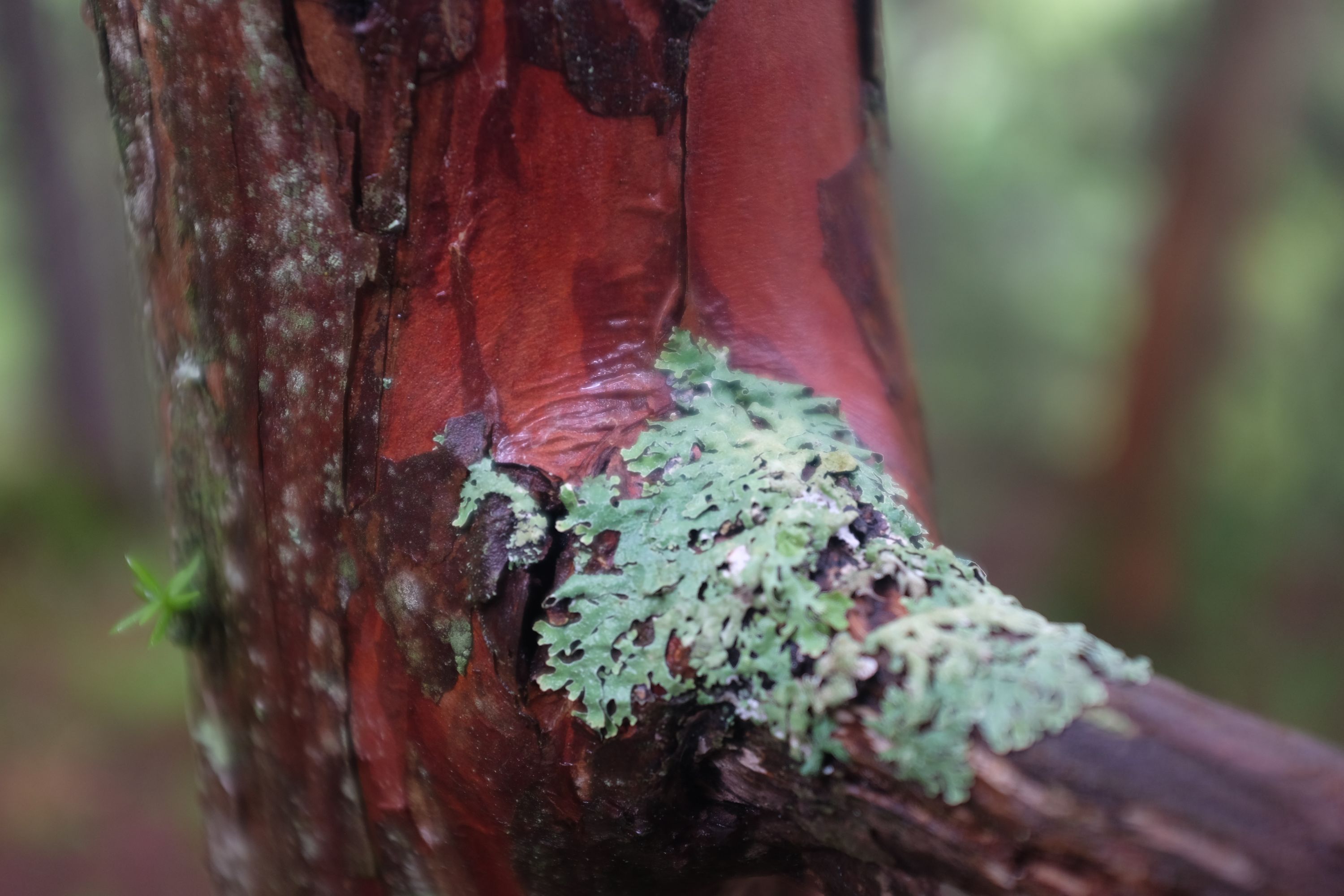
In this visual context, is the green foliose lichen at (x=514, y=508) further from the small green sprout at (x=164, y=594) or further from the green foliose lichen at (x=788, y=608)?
the small green sprout at (x=164, y=594)

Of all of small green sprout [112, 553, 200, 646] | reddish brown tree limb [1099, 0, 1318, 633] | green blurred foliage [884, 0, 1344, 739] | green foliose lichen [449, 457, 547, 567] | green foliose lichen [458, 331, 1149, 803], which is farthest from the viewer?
green blurred foliage [884, 0, 1344, 739]

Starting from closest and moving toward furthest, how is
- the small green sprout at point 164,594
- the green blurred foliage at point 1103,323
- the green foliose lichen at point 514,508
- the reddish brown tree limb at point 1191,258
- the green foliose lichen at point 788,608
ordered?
the green foliose lichen at point 788,608 → the green foliose lichen at point 514,508 → the small green sprout at point 164,594 → the reddish brown tree limb at point 1191,258 → the green blurred foliage at point 1103,323

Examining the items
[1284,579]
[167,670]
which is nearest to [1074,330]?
[1284,579]

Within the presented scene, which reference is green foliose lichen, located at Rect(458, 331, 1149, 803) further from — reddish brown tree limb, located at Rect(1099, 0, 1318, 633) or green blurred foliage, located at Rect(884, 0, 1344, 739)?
reddish brown tree limb, located at Rect(1099, 0, 1318, 633)

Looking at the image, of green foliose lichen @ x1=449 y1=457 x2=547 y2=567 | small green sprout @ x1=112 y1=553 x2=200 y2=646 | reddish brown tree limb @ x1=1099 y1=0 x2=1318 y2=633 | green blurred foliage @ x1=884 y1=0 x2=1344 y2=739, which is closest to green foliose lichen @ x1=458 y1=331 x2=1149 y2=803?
green foliose lichen @ x1=449 y1=457 x2=547 y2=567

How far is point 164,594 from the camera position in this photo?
86 cm

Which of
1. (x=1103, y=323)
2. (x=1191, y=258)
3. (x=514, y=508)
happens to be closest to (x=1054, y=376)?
(x=1103, y=323)

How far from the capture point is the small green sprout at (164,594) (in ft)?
2.79

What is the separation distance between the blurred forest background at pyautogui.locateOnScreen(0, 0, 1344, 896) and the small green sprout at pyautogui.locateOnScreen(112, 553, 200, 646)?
151cm

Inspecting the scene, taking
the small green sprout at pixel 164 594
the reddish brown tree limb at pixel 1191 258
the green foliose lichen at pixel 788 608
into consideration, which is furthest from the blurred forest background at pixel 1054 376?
the small green sprout at pixel 164 594

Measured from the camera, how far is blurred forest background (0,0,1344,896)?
4086mm

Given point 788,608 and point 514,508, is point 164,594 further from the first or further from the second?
point 788,608

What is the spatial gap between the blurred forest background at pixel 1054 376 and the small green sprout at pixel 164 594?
1510 millimetres

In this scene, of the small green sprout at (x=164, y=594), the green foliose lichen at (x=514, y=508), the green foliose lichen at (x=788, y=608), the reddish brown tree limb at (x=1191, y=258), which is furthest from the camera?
the reddish brown tree limb at (x=1191, y=258)
